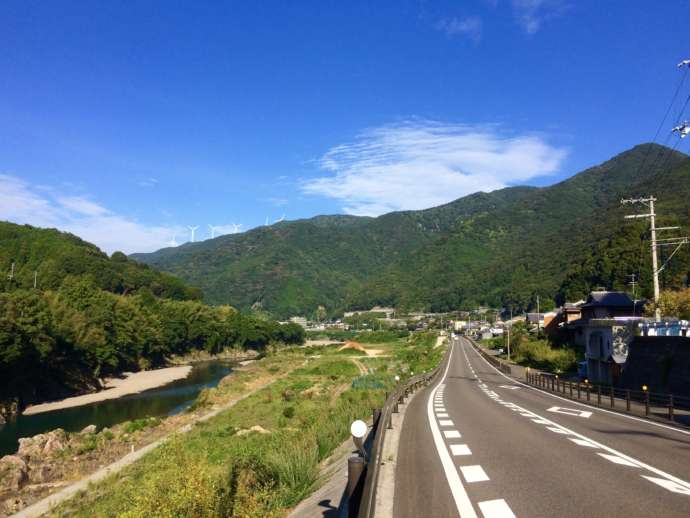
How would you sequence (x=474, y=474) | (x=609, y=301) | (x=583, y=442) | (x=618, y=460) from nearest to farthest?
(x=474, y=474)
(x=618, y=460)
(x=583, y=442)
(x=609, y=301)

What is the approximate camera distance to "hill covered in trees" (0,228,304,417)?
53156 mm

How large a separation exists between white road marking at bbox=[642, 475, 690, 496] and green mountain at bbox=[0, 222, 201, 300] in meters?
121

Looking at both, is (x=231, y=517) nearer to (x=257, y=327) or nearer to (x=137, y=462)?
(x=137, y=462)

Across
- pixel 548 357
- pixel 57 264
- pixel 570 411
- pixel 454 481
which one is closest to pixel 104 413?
pixel 570 411

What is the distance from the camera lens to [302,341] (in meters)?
177

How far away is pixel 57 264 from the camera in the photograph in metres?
122

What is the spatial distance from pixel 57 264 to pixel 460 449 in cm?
13380

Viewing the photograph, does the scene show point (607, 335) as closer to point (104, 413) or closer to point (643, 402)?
point (643, 402)

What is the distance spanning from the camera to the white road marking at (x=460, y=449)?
1139cm

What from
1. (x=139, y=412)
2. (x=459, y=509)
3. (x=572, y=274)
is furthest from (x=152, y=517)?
(x=572, y=274)

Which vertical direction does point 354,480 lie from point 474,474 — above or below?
above

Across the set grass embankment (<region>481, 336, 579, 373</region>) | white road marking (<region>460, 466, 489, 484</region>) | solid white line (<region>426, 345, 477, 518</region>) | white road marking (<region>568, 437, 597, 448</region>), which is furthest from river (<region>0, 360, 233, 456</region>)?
grass embankment (<region>481, 336, 579, 373</region>)

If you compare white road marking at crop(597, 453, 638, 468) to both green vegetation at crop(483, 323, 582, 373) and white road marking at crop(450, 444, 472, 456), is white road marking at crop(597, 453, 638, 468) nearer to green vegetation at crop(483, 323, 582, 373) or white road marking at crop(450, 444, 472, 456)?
white road marking at crop(450, 444, 472, 456)

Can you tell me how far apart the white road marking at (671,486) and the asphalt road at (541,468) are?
1cm
